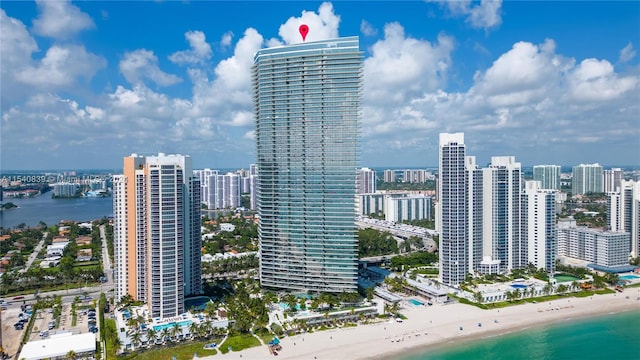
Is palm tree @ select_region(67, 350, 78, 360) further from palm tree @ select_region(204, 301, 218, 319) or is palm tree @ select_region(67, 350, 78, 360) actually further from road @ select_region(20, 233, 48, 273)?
road @ select_region(20, 233, 48, 273)

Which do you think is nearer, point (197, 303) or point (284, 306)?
point (284, 306)

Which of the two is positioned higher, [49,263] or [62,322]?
[49,263]

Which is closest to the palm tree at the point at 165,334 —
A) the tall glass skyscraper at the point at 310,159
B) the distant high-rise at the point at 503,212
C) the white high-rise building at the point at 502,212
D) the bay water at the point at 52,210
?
the tall glass skyscraper at the point at 310,159

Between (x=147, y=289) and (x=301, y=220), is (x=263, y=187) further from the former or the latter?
(x=147, y=289)

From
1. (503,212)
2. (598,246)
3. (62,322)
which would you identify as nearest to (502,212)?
(503,212)

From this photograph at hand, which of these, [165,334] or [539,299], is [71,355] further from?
[539,299]

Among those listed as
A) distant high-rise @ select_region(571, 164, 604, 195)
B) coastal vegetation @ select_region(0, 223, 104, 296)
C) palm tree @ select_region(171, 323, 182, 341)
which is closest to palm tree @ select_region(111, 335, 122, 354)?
palm tree @ select_region(171, 323, 182, 341)

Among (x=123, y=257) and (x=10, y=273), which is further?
(x=10, y=273)

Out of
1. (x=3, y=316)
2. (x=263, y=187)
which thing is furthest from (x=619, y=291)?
(x=3, y=316)
